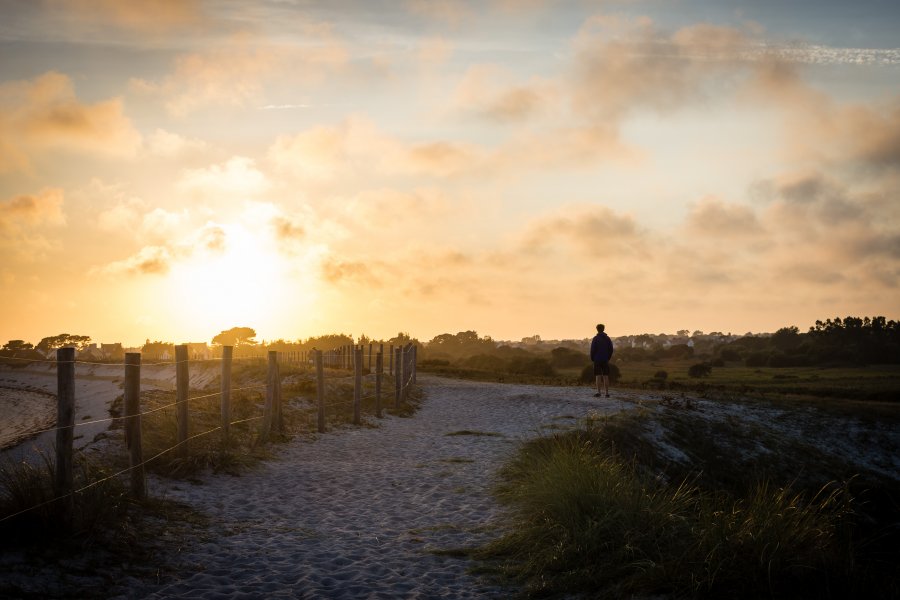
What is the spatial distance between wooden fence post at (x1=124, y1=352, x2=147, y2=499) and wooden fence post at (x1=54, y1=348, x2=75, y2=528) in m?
1.30

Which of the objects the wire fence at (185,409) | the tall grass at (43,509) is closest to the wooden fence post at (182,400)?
the wire fence at (185,409)

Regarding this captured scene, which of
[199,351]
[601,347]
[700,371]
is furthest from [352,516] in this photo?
[199,351]

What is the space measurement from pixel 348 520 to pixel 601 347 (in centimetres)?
1536

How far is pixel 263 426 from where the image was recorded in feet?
47.6

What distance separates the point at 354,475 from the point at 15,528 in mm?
6225

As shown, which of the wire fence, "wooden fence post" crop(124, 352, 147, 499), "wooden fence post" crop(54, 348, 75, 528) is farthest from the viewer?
"wooden fence post" crop(124, 352, 147, 499)

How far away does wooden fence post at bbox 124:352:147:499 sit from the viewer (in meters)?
8.36

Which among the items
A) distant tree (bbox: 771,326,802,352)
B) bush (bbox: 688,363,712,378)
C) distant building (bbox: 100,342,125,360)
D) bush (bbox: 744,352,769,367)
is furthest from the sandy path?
distant building (bbox: 100,342,125,360)

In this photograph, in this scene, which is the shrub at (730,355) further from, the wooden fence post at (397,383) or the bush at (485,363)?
the wooden fence post at (397,383)

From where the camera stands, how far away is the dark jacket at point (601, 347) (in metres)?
22.4

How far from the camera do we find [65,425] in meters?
6.87

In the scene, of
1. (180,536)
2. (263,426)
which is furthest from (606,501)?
(263,426)

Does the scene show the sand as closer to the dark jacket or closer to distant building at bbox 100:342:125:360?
the dark jacket

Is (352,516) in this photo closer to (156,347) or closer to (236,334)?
(156,347)
